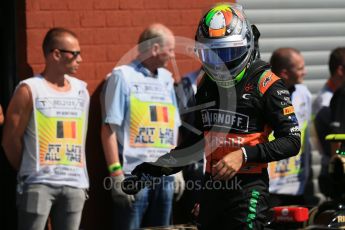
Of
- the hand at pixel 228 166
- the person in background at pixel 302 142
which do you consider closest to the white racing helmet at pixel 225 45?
the hand at pixel 228 166

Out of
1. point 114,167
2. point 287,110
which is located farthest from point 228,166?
point 114,167

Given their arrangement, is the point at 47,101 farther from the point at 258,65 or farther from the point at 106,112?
the point at 258,65

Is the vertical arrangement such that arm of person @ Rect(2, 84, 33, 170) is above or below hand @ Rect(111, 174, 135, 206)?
above

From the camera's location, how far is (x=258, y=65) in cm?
588

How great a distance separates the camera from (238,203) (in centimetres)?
575

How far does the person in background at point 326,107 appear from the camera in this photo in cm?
970

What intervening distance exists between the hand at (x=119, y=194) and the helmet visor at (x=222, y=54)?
118 inches

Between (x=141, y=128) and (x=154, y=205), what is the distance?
72 cm

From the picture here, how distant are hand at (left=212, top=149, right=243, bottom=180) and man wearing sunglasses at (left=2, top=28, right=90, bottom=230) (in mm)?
3004

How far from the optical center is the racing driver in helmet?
5699mm

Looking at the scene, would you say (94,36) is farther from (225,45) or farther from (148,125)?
(225,45)

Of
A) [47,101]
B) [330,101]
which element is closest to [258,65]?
[47,101]

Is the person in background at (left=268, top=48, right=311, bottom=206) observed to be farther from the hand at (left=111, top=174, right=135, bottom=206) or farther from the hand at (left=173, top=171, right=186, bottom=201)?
the hand at (left=111, top=174, right=135, bottom=206)

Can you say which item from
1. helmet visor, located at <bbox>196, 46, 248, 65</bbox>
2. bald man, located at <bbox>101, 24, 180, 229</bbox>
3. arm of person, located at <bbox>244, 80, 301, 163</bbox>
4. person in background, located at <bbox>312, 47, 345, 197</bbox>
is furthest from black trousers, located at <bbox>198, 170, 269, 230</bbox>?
person in background, located at <bbox>312, 47, 345, 197</bbox>
